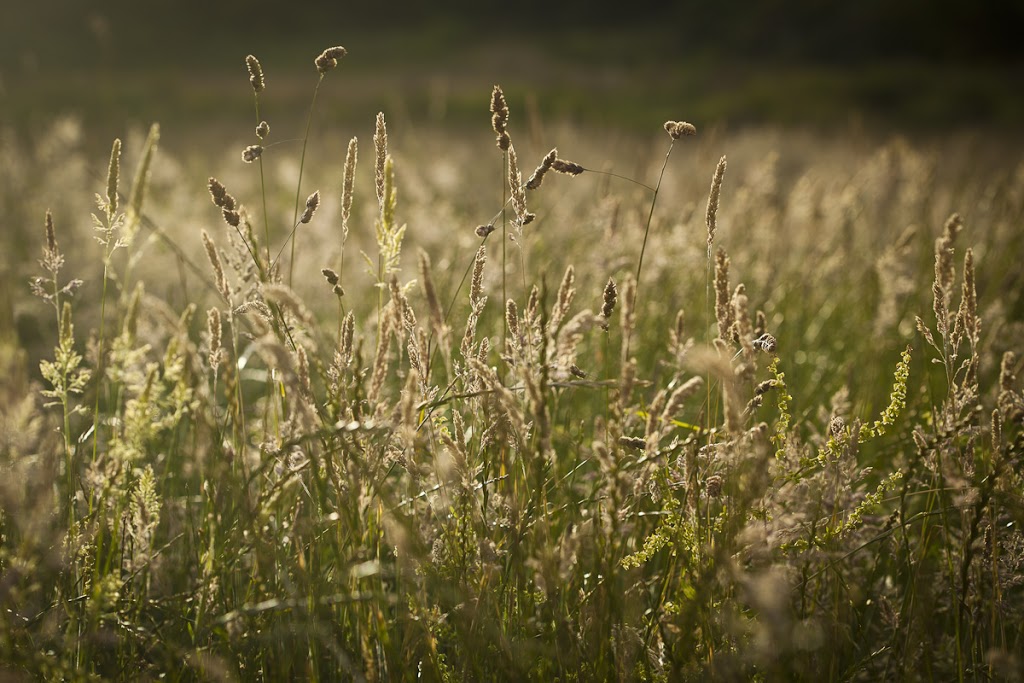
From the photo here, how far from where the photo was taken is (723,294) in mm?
1256

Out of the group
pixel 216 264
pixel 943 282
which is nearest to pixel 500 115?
pixel 216 264

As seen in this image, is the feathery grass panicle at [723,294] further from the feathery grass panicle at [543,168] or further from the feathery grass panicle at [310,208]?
the feathery grass panicle at [310,208]

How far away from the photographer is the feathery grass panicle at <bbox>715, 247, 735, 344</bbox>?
122cm

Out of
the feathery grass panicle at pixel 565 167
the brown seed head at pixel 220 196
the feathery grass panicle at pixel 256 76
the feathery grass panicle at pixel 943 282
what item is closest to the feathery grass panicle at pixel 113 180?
the brown seed head at pixel 220 196

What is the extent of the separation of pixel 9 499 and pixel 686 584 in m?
1.10

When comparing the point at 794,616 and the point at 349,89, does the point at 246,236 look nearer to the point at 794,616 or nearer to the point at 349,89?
the point at 794,616

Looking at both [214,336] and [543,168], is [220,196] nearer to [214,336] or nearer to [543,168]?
[214,336]

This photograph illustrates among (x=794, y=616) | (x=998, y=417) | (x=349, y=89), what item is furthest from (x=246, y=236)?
(x=349, y=89)

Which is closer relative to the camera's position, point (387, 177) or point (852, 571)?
point (387, 177)

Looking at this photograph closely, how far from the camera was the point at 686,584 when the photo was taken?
141cm

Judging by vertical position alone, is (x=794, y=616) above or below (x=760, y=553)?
below

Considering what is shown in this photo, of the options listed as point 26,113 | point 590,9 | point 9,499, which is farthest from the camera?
point 590,9

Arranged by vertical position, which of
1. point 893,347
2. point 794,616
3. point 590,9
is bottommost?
point 794,616

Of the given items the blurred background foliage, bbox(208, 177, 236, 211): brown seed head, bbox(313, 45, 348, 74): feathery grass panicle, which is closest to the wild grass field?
bbox(208, 177, 236, 211): brown seed head
